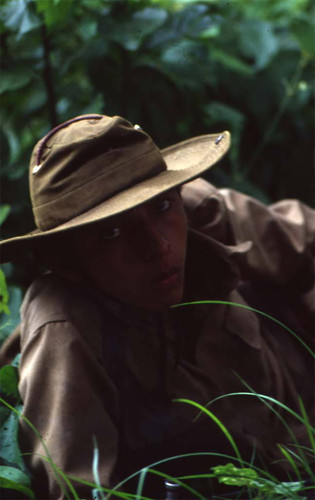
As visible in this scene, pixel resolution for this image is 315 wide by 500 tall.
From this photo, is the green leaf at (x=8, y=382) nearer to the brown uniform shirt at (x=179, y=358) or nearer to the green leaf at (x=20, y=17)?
the brown uniform shirt at (x=179, y=358)

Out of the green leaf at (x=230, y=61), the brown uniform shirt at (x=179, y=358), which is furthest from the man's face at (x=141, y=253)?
the green leaf at (x=230, y=61)

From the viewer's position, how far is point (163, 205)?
6.33ft

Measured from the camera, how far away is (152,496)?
1.95m

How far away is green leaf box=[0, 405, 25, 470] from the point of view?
1.88 meters

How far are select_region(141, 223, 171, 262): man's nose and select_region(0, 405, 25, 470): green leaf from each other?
561 millimetres

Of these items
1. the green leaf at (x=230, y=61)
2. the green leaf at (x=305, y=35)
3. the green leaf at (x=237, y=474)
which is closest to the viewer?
the green leaf at (x=237, y=474)

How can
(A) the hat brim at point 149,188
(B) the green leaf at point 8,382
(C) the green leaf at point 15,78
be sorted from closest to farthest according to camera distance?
1. (A) the hat brim at point 149,188
2. (B) the green leaf at point 8,382
3. (C) the green leaf at point 15,78

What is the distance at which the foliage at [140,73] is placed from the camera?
3061 millimetres

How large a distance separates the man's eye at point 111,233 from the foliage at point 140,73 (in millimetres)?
876

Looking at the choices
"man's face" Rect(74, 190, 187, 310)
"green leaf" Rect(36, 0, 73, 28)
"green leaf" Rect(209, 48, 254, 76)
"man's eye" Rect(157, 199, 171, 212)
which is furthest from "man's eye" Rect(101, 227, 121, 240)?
"green leaf" Rect(209, 48, 254, 76)

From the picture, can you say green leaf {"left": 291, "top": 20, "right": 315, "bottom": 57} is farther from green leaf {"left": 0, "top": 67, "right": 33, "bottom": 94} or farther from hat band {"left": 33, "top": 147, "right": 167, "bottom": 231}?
hat band {"left": 33, "top": 147, "right": 167, "bottom": 231}

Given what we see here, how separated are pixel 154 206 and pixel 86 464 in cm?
66

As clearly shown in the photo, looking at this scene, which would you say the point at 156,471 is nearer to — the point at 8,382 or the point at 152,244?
the point at 152,244

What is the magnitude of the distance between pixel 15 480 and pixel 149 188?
0.78 meters
